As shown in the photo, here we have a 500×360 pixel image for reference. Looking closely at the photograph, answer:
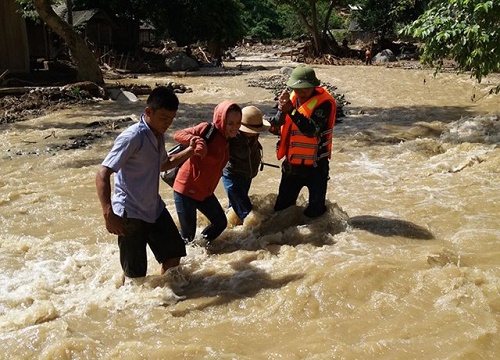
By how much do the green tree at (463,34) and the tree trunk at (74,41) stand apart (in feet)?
39.5

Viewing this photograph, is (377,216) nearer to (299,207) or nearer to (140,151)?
(299,207)

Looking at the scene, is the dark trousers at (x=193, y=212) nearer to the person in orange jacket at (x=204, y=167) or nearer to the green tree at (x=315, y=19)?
the person in orange jacket at (x=204, y=167)

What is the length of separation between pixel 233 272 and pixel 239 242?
67 cm

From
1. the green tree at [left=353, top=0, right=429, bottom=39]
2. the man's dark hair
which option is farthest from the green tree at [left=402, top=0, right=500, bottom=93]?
the green tree at [left=353, top=0, right=429, bottom=39]

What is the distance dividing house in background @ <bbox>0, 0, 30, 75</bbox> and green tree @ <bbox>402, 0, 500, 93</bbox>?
47.9 feet

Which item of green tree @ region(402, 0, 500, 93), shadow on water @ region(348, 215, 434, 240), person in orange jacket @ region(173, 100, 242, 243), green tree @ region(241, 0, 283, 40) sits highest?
green tree @ region(241, 0, 283, 40)

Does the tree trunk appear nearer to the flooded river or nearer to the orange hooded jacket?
the flooded river

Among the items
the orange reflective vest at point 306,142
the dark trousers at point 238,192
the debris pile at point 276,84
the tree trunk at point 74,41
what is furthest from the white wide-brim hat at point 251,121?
the tree trunk at point 74,41

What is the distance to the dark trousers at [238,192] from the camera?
4807 mm

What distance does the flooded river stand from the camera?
339cm

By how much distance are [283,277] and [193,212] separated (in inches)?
37.3

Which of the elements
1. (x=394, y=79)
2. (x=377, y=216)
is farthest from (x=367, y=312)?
(x=394, y=79)

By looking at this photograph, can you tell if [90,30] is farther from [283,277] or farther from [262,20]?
[262,20]

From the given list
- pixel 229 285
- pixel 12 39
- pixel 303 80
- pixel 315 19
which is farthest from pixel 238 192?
pixel 315 19
